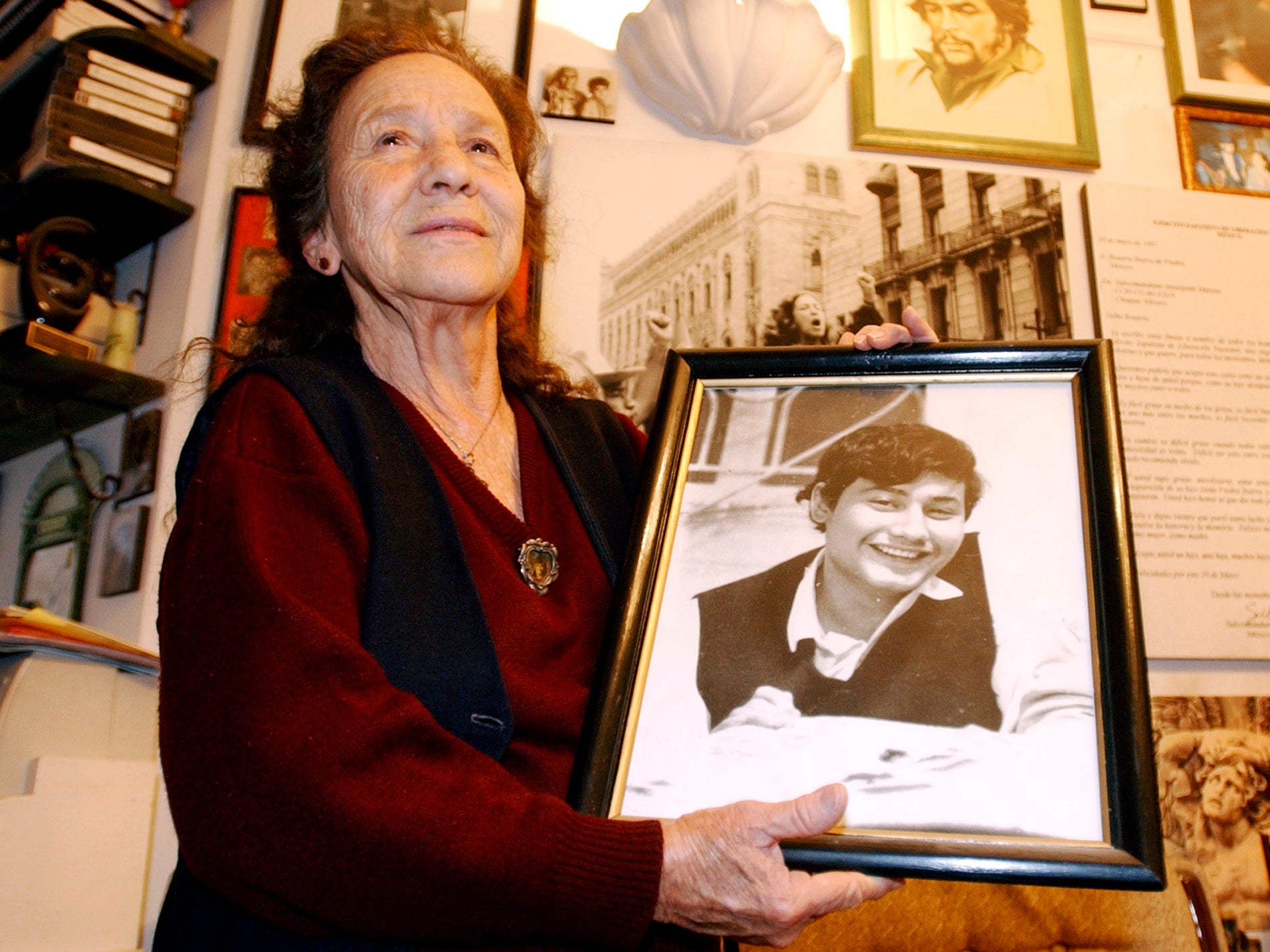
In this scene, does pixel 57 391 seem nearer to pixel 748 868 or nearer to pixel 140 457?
pixel 140 457

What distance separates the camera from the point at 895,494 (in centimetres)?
90

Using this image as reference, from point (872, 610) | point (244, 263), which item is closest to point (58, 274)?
point (244, 263)

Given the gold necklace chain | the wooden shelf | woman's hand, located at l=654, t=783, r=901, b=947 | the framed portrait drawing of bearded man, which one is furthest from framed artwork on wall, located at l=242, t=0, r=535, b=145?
woman's hand, located at l=654, t=783, r=901, b=947

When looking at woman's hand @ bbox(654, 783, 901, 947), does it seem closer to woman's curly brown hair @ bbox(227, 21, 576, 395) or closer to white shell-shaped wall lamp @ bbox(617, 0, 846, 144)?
woman's curly brown hair @ bbox(227, 21, 576, 395)

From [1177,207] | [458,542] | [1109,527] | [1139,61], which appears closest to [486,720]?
[458,542]

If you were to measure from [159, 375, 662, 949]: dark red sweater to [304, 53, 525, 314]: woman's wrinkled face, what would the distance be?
39cm

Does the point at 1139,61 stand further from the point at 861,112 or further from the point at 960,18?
the point at 861,112

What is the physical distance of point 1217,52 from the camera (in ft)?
7.50

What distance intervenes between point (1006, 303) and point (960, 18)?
0.76 meters

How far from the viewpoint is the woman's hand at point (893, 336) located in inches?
39.6

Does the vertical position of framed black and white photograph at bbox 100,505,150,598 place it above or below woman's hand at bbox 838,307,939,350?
below

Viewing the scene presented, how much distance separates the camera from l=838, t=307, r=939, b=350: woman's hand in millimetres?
1006

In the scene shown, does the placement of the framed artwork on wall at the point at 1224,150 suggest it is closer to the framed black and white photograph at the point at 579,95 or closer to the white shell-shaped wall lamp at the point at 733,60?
the white shell-shaped wall lamp at the point at 733,60

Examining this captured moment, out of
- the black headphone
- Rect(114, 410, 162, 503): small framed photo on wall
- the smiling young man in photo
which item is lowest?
the smiling young man in photo
